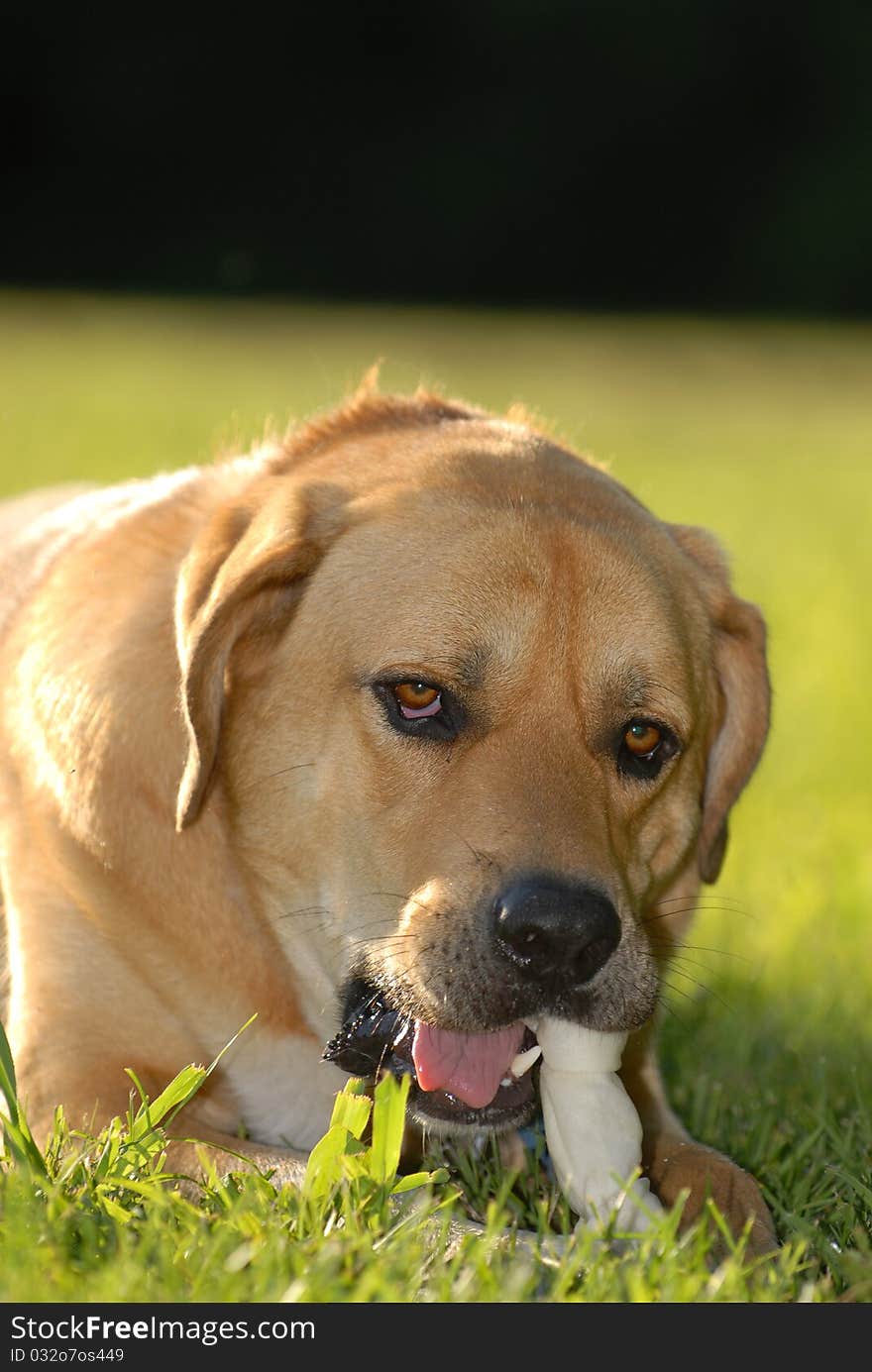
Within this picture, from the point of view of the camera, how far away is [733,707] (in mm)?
4676

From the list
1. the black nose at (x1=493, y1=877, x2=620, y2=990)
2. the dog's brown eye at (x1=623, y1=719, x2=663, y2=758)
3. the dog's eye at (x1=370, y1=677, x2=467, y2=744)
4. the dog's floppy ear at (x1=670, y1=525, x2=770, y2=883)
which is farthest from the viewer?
the dog's floppy ear at (x1=670, y1=525, x2=770, y2=883)

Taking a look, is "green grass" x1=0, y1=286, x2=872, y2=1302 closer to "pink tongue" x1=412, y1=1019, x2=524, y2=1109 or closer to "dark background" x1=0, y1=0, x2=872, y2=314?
"pink tongue" x1=412, y1=1019, x2=524, y2=1109

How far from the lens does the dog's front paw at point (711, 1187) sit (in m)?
3.67

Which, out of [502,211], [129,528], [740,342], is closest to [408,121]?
[502,211]

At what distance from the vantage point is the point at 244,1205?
3244 millimetres

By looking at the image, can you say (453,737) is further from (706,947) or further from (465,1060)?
(706,947)

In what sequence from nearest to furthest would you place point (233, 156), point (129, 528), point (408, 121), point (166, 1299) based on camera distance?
point (166, 1299)
point (129, 528)
point (233, 156)
point (408, 121)

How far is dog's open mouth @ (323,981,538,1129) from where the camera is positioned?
146 inches

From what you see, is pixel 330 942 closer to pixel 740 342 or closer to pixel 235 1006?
pixel 235 1006

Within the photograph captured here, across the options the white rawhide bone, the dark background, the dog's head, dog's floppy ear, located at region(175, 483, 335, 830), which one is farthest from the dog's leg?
the dark background

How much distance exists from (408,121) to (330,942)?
4359 cm

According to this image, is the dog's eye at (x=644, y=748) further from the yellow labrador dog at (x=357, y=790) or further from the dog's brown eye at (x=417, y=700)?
the dog's brown eye at (x=417, y=700)

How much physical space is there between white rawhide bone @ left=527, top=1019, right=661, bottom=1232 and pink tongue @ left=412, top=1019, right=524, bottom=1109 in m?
0.10
